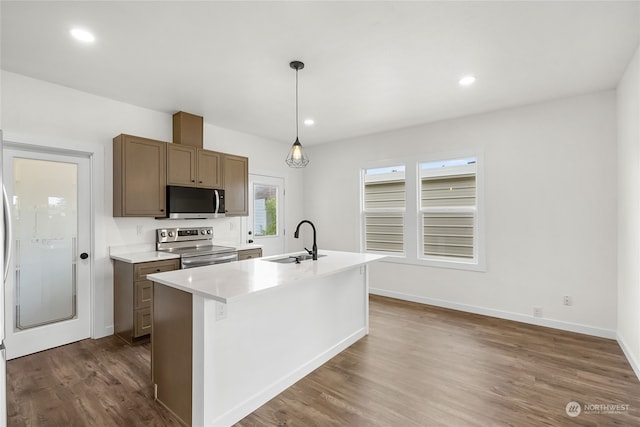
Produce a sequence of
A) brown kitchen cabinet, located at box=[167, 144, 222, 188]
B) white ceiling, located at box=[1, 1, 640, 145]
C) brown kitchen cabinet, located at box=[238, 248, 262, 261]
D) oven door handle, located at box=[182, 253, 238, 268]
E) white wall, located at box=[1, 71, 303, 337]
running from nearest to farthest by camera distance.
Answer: white ceiling, located at box=[1, 1, 640, 145] → white wall, located at box=[1, 71, 303, 337] → oven door handle, located at box=[182, 253, 238, 268] → brown kitchen cabinet, located at box=[167, 144, 222, 188] → brown kitchen cabinet, located at box=[238, 248, 262, 261]

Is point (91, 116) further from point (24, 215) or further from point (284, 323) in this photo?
point (284, 323)

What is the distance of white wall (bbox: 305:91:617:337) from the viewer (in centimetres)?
334

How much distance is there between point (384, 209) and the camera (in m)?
5.07

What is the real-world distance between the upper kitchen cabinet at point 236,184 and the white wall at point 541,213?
2.53 m

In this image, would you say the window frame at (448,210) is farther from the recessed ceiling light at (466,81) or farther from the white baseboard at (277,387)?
the white baseboard at (277,387)

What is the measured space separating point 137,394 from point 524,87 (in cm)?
446

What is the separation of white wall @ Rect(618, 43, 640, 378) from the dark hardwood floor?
267mm

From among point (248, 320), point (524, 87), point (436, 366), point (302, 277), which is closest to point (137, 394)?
point (248, 320)

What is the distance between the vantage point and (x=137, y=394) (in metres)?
2.32

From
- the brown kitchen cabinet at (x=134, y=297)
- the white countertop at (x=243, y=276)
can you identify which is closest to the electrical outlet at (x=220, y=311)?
the white countertop at (x=243, y=276)

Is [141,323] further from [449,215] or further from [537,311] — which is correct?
[537,311]

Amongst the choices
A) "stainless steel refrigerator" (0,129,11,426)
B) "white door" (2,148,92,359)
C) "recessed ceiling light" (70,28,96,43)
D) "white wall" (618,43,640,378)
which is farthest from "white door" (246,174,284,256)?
"white wall" (618,43,640,378)

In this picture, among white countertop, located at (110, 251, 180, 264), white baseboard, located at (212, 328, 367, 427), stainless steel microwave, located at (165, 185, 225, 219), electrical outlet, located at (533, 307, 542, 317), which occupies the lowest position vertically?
white baseboard, located at (212, 328, 367, 427)

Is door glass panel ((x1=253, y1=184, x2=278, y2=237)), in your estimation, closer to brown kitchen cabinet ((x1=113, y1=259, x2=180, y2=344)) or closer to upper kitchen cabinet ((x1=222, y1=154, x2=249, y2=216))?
upper kitchen cabinet ((x1=222, y1=154, x2=249, y2=216))
